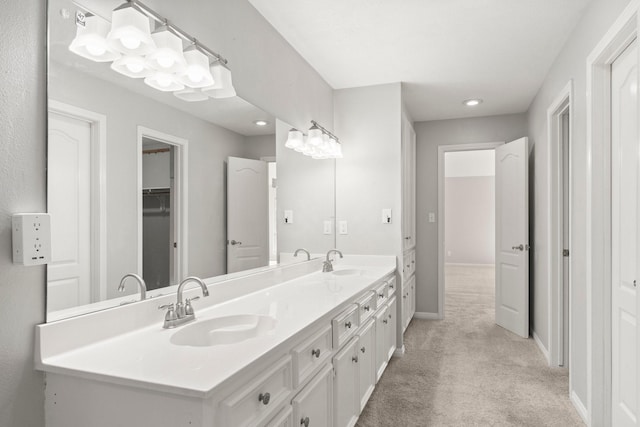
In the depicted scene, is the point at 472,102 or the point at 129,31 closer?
the point at 129,31

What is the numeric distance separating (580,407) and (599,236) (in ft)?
3.66

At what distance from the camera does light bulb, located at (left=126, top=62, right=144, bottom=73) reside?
142cm

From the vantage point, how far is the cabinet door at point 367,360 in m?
2.26

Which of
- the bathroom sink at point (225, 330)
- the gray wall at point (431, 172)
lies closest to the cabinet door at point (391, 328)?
the gray wall at point (431, 172)

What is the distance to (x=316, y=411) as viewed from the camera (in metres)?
1.59

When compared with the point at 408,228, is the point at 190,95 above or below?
above

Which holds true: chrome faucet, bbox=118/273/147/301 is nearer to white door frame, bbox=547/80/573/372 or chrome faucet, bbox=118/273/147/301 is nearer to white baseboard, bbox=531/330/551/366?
white door frame, bbox=547/80/573/372

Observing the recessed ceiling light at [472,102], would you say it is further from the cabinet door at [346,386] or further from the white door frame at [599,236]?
the cabinet door at [346,386]

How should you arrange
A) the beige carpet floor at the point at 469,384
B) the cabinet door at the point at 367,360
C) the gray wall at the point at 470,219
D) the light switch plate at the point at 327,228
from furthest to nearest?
the gray wall at the point at 470,219 < the light switch plate at the point at 327,228 < the beige carpet floor at the point at 469,384 < the cabinet door at the point at 367,360

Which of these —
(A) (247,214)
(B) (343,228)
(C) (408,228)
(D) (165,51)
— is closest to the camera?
(D) (165,51)

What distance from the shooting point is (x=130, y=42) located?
1343 mm

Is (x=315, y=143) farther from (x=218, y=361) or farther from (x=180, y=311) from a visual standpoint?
(x=218, y=361)

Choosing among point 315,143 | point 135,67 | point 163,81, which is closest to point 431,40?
point 315,143

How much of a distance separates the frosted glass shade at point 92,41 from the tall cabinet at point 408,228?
274 centimetres
